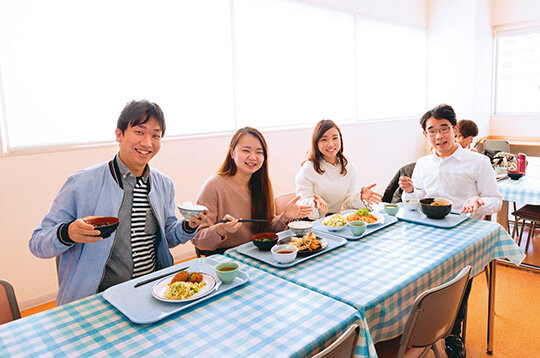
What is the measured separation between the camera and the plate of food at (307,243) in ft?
5.34

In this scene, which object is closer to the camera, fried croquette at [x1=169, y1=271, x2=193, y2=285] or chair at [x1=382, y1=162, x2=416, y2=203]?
fried croquette at [x1=169, y1=271, x2=193, y2=285]

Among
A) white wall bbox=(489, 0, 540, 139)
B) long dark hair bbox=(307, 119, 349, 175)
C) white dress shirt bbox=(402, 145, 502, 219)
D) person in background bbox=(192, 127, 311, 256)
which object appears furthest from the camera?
white wall bbox=(489, 0, 540, 139)

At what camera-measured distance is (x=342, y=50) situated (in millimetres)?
4988

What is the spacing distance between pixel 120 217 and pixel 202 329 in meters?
0.70

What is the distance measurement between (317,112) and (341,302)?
12.1 feet

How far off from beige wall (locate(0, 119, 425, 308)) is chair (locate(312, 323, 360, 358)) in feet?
8.00

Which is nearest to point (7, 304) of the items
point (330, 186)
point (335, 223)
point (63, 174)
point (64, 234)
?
point (64, 234)

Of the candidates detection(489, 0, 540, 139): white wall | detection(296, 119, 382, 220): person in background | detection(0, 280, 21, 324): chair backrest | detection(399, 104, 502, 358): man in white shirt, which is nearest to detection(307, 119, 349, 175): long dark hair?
detection(296, 119, 382, 220): person in background

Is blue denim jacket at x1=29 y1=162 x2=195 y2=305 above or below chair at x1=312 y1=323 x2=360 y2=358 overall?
above

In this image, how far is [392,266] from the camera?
150cm

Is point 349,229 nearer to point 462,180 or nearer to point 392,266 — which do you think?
point 392,266

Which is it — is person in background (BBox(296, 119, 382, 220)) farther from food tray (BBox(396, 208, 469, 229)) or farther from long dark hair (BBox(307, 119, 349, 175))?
food tray (BBox(396, 208, 469, 229))

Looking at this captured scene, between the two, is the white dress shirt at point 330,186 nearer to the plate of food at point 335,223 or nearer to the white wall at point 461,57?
the plate of food at point 335,223

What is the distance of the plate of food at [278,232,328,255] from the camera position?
5.34 ft
